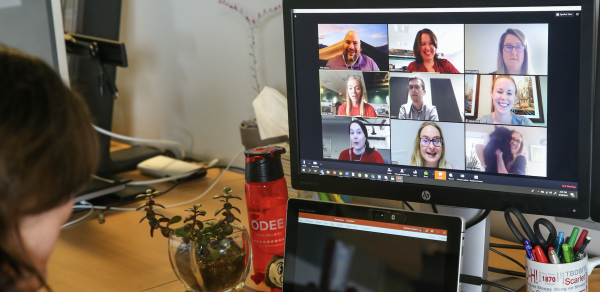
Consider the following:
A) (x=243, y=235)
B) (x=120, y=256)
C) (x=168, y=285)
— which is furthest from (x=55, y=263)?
(x=243, y=235)

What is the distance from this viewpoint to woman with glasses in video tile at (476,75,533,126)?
65 centimetres

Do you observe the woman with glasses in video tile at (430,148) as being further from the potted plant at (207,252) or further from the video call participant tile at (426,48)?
the potted plant at (207,252)

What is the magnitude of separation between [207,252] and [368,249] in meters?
0.24

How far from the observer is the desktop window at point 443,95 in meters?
0.63

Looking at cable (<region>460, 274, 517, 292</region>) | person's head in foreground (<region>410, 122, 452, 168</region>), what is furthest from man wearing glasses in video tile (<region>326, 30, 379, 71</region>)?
cable (<region>460, 274, 517, 292</region>)

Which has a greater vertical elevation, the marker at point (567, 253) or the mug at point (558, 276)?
the marker at point (567, 253)

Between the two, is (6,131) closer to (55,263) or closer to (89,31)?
(55,263)

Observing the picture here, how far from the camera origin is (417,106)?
0.71 metres

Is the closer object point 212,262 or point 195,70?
point 212,262

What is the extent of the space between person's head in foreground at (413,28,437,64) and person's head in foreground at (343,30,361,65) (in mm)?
84

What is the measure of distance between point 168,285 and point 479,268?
1.61ft

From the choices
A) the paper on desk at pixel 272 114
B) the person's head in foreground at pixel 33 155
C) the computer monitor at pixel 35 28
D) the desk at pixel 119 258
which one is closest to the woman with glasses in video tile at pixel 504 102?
the desk at pixel 119 258

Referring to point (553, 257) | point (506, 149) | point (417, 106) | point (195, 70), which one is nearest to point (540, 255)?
point (553, 257)

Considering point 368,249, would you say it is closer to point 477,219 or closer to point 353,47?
point 477,219
